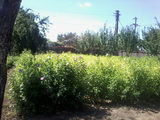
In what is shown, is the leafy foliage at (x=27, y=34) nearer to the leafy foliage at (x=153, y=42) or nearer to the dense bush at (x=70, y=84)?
the leafy foliage at (x=153, y=42)

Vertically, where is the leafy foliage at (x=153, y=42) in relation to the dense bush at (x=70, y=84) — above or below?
above

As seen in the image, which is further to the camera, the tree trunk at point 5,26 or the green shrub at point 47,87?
the green shrub at point 47,87

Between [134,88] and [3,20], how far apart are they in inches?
156

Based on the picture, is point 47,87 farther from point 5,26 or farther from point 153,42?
point 153,42

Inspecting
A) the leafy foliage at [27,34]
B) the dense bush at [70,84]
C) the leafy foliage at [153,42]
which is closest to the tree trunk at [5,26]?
the dense bush at [70,84]

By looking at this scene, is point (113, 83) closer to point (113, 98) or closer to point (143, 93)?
point (113, 98)

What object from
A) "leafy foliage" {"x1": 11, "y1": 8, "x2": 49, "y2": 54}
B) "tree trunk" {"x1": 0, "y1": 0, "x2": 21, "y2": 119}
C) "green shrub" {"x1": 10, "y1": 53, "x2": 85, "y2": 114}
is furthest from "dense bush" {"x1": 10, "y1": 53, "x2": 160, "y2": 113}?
"leafy foliage" {"x1": 11, "y1": 8, "x2": 49, "y2": 54}

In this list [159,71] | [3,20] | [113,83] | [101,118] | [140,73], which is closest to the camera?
[3,20]

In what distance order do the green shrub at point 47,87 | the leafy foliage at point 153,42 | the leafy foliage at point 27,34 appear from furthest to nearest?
the leafy foliage at point 27,34
the leafy foliage at point 153,42
the green shrub at point 47,87

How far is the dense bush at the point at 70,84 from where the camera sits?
5.46 meters

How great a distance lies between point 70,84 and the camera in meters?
5.67

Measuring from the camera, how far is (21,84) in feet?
17.8

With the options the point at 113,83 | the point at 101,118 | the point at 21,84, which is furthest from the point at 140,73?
the point at 21,84

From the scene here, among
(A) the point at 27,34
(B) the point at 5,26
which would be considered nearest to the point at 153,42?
(A) the point at 27,34
